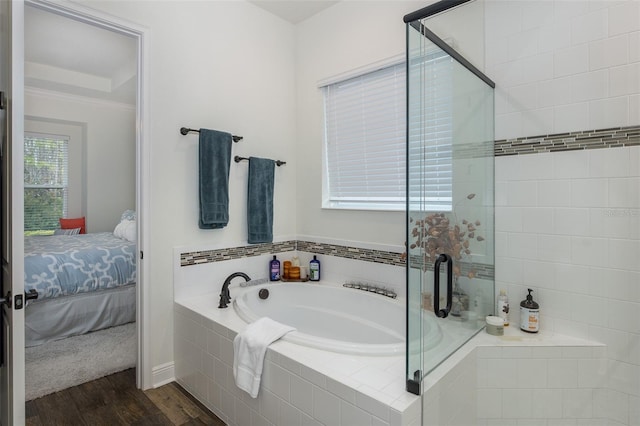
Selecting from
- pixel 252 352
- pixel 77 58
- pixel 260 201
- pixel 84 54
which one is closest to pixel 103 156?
pixel 77 58

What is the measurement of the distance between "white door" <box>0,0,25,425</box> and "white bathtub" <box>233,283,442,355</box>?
1.04 meters

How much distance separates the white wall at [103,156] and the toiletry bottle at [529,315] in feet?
18.0

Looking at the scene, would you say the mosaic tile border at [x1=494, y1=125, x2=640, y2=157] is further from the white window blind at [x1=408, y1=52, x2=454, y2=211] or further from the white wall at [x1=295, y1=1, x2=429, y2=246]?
the white wall at [x1=295, y1=1, x2=429, y2=246]

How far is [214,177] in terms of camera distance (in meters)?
2.45

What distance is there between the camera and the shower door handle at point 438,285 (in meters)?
1.36

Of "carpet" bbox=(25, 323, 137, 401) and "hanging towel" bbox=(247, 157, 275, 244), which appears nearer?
"carpet" bbox=(25, 323, 137, 401)

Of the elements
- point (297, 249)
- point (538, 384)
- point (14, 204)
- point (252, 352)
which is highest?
point (14, 204)

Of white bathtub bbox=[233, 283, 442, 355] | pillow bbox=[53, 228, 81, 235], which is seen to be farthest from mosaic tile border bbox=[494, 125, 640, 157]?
pillow bbox=[53, 228, 81, 235]

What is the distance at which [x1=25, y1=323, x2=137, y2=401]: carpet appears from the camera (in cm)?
229

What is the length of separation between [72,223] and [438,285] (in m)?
5.23

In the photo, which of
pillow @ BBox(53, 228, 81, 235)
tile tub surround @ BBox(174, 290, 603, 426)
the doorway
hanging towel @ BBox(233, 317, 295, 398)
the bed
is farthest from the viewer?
pillow @ BBox(53, 228, 81, 235)

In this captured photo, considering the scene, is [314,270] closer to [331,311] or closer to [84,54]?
[331,311]

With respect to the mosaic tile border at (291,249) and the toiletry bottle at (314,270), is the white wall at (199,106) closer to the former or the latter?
the mosaic tile border at (291,249)

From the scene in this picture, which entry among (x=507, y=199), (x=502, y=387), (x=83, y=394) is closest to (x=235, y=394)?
(x=83, y=394)
